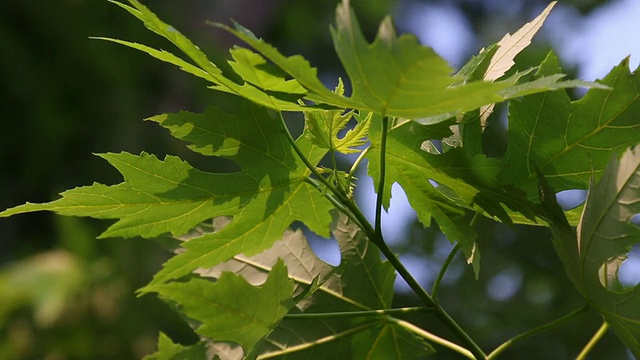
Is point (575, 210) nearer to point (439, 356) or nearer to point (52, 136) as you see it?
point (439, 356)

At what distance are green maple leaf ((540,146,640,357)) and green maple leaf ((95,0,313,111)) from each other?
0.62ft

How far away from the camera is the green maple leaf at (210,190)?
0.61 m

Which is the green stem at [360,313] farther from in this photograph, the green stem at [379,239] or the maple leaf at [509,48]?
the maple leaf at [509,48]

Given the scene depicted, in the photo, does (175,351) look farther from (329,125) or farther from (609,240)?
(609,240)

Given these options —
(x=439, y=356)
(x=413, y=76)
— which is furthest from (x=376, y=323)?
(x=439, y=356)

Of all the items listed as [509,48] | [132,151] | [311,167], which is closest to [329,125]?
[311,167]

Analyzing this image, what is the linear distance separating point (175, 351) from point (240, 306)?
122 millimetres

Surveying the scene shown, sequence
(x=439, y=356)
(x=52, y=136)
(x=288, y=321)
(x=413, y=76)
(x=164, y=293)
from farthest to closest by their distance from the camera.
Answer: (x=52, y=136) < (x=439, y=356) < (x=288, y=321) < (x=164, y=293) < (x=413, y=76)

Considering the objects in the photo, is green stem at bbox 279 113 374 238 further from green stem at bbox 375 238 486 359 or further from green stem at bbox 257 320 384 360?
green stem at bbox 257 320 384 360

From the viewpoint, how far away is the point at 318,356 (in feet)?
2.35

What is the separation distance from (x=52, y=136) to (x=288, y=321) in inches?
142

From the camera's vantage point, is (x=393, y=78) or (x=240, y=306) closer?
(x=393, y=78)

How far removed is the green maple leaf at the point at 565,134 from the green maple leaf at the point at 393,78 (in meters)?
0.10

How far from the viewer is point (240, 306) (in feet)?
1.92
